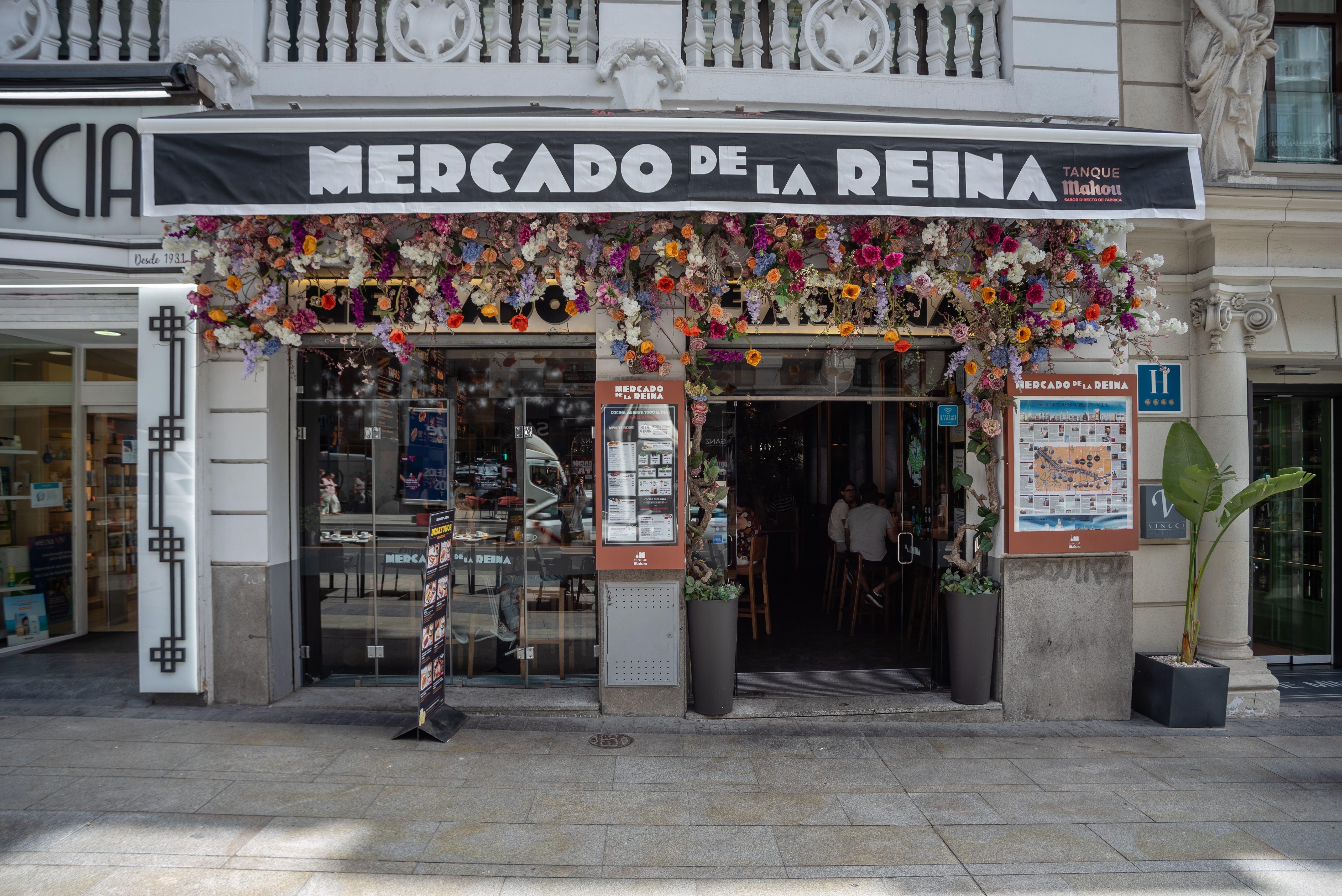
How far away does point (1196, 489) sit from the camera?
19.4 ft

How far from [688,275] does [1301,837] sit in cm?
507

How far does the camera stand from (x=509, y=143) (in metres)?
5.09

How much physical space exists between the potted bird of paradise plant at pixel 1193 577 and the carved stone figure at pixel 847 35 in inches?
155

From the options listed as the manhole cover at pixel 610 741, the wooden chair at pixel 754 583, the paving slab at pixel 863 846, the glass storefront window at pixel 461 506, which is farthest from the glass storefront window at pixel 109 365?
the paving slab at pixel 863 846

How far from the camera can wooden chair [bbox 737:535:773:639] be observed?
834 centimetres

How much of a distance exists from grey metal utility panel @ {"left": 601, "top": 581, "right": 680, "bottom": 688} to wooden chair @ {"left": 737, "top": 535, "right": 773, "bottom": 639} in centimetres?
216

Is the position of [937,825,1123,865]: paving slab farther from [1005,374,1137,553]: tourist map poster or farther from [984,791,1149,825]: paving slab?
[1005,374,1137,553]: tourist map poster

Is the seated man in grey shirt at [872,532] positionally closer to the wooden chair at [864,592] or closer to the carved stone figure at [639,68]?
the wooden chair at [864,592]

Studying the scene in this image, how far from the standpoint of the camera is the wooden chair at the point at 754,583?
8.34m

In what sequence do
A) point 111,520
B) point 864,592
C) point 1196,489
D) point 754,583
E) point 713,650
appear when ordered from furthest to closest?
point 864,592 → point 754,583 → point 111,520 → point 713,650 → point 1196,489

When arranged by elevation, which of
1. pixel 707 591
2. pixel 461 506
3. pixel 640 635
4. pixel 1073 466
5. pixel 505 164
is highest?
pixel 505 164

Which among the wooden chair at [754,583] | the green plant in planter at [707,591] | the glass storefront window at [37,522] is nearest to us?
the green plant in planter at [707,591]

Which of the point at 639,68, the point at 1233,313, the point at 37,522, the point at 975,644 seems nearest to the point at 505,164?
the point at 639,68

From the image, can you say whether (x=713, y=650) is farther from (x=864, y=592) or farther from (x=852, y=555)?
(x=852, y=555)
